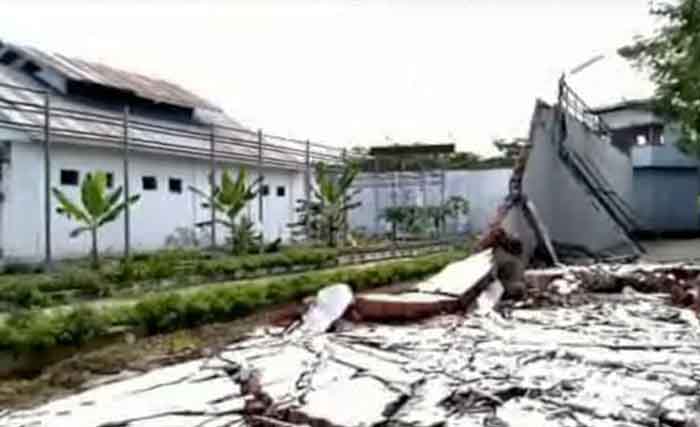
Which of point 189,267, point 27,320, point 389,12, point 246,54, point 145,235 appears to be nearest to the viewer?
point 27,320

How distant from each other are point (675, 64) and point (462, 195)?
9.96 meters

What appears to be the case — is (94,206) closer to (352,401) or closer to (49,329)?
(49,329)

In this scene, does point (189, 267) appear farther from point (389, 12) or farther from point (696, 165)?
point (696, 165)

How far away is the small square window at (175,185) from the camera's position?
16.2m

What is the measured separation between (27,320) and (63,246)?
25.4 feet

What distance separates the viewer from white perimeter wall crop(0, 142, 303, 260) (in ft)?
40.8

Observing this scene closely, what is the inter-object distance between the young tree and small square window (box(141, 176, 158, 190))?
1020cm

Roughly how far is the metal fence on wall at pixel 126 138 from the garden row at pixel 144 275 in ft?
2.75

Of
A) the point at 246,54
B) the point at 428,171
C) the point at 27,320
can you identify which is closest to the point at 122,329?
the point at 27,320

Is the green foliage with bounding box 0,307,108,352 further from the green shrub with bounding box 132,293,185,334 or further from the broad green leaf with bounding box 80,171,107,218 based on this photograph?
the broad green leaf with bounding box 80,171,107,218

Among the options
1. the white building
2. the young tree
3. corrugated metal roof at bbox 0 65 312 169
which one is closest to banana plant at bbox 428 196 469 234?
the white building

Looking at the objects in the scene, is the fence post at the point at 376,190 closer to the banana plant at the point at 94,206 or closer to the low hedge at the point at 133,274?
the low hedge at the point at 133,274

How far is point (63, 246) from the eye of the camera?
532 inches

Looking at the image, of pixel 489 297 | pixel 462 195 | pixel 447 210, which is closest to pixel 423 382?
pixel 489 297
